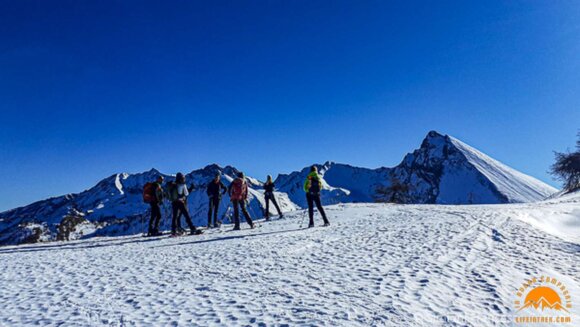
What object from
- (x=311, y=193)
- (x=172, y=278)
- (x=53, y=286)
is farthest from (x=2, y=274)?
(x=311, y=193)

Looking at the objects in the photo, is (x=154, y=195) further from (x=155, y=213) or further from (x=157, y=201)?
(x=155, y=213)

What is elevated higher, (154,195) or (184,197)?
(154,195)

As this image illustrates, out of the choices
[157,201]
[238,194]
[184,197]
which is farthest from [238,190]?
[157,201]

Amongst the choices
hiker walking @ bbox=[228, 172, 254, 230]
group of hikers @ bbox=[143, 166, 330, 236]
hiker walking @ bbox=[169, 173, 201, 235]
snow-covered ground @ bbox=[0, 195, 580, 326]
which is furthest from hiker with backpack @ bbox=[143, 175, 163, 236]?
snow-covered ground @ bbox=[0, 195, 580, 326]

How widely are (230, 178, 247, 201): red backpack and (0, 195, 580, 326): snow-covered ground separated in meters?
4.02

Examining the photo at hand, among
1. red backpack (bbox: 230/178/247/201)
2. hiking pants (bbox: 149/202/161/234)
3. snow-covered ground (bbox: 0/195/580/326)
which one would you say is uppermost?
red backpack (bbox: 230/178/247/201)

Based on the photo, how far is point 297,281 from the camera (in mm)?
6406

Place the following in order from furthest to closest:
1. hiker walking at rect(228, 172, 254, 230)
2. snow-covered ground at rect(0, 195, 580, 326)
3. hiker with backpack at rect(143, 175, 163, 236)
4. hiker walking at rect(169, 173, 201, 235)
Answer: hiker with backpack at rect(143, 175, 163, 236) < hiker walking at rect(228, 172, 254, 230) < hiker walking at rect(169, 173, 201, 235) < snow-covered ground at rect(0, 195, 580, 326)

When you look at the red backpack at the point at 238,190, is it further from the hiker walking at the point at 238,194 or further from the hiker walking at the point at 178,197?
the hiker walking at the point at 178,197

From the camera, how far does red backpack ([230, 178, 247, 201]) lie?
14875 mm

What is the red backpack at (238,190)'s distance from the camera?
14.9 metres

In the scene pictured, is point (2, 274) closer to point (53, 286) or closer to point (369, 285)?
point (53, 286)

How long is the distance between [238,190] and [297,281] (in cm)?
901

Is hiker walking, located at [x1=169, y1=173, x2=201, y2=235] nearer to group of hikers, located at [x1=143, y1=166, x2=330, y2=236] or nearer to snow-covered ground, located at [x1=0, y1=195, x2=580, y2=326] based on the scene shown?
group of hikers, located at [x1=143, y1=166, x2=330, y2=236]
